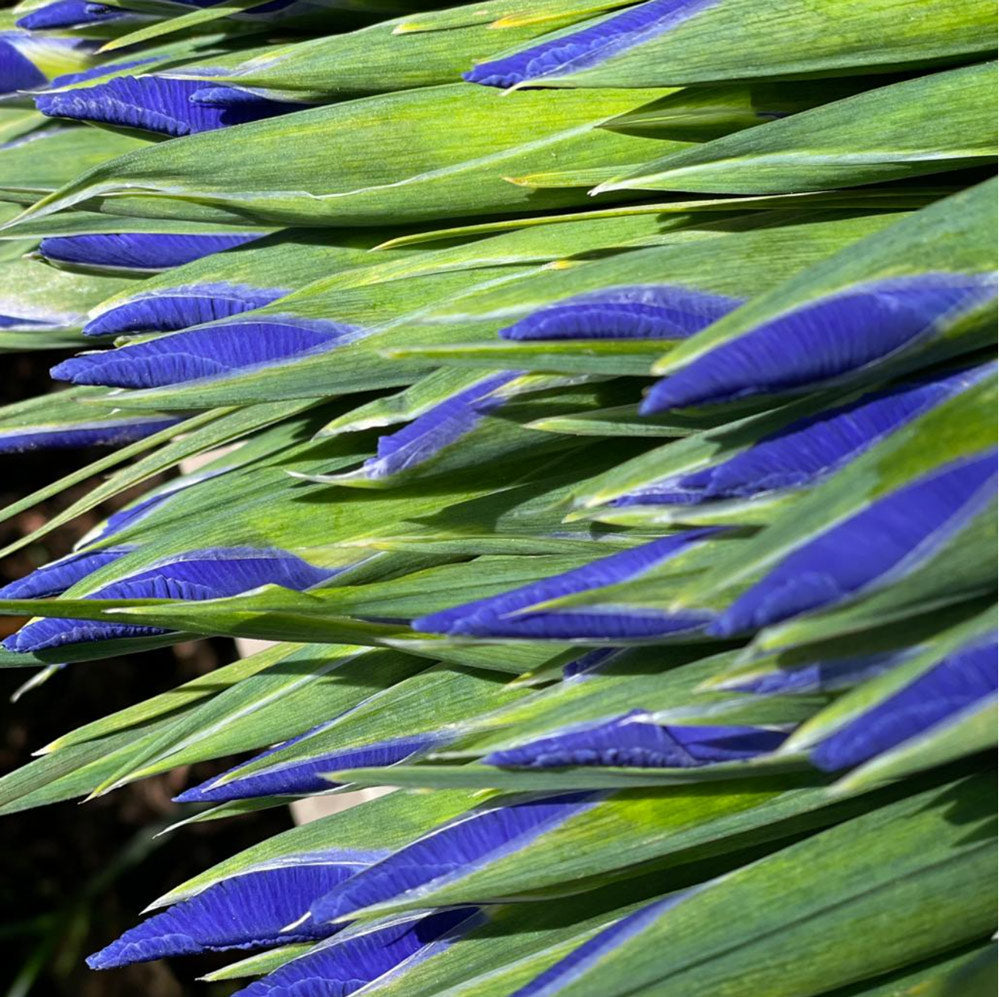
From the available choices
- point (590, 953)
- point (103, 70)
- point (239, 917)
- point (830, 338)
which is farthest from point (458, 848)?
point (103, 70)

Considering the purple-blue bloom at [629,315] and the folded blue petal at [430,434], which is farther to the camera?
the folded blue petal at [430,434]

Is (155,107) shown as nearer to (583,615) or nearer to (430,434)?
(430,434)

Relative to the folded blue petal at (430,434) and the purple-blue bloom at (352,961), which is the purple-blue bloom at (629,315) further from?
the purple-blue bloom at (352,961)

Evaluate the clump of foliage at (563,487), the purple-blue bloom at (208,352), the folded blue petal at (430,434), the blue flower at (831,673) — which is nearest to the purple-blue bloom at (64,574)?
the clump of foliage at (563,487)

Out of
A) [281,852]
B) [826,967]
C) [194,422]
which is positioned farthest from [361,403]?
[826,967]

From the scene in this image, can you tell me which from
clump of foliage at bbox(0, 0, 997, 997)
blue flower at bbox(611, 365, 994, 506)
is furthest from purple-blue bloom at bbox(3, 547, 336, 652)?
blue flower at bbox(611, 365, 994, 506)

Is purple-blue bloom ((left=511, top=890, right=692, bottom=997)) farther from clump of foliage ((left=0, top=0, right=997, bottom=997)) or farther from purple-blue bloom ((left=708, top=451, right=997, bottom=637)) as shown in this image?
purple-blue bloom ((left=708, top=451, right=997, bottom=637))

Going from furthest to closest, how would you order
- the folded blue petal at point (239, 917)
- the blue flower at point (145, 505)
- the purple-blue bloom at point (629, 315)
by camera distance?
the blue flower at point (145, 505) → the folded blue petal at point (239, 917) → the purple-blue bloom at point (629, 315)

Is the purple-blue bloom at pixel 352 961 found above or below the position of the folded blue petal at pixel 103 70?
below
